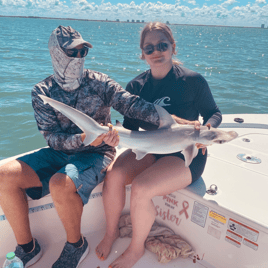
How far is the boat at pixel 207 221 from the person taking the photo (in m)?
2.11

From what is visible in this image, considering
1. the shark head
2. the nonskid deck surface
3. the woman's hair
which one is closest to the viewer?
the shark head

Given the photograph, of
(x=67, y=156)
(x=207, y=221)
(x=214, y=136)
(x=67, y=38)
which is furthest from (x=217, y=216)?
(x=67, y=38)

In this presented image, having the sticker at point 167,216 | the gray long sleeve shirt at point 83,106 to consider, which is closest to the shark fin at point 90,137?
the gray long sleeve shirt at point 83,106

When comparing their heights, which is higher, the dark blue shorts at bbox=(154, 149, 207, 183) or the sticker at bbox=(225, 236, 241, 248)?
the dark blue shorts at bbox=(154, 149, 207, 183)

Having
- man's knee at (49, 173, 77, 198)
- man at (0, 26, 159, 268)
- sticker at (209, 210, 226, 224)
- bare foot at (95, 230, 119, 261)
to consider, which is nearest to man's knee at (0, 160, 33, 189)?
man at (0, 26, 159, 268)

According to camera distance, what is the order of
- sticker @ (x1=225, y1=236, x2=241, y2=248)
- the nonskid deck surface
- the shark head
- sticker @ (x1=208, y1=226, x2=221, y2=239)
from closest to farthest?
the shark head
sticker @ (x1=225, y1=236, x2=241, y2=248)
sticker @ (x1=208, y1=226, x2=221, y2=239)
the nonskid deck surface

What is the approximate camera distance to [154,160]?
103 inches

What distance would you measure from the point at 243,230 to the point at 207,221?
0.31 m

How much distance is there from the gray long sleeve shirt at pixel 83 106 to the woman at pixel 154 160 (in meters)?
0.24

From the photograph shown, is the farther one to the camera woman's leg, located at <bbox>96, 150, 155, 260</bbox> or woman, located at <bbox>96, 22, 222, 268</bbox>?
woman's leg, located at <bbox>96, 150, 155, 260</bbox>

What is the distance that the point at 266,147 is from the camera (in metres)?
3.39

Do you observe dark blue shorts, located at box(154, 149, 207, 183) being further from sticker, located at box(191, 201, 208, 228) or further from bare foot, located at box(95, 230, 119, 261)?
bare foot, located at box(95, 230, 119, 261)

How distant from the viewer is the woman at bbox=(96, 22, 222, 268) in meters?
2.21

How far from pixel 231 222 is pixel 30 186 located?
1687 mm
